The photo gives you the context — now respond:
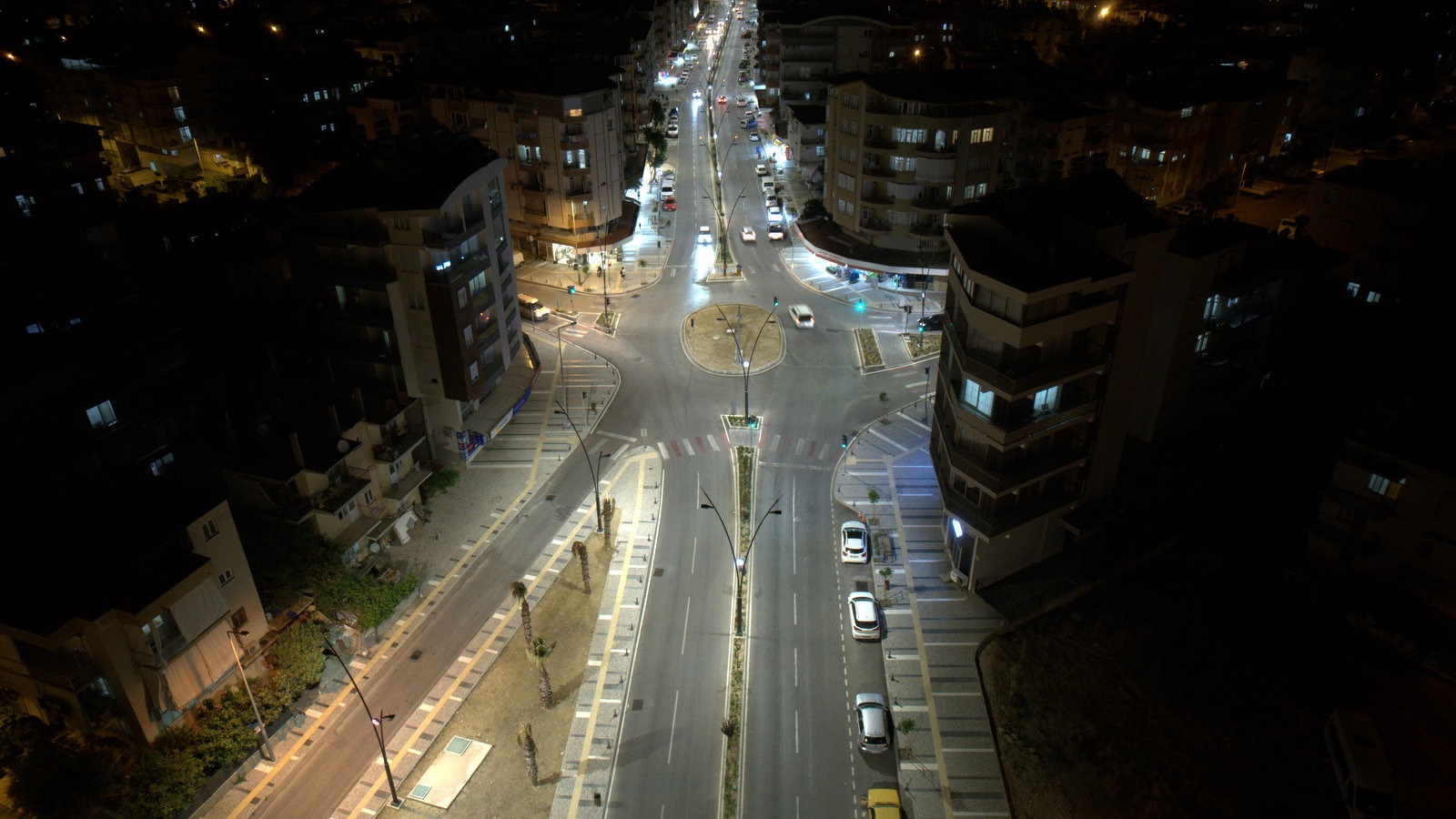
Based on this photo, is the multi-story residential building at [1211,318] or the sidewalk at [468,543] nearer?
the sidewalk at [468,543]

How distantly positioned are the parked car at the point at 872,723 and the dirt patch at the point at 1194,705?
550 cm

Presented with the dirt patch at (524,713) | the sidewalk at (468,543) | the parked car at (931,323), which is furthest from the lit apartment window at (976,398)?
the parked car at (931,323)

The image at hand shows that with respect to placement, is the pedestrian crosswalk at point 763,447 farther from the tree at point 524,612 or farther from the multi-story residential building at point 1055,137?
the multi-story residential building at point 1055,137

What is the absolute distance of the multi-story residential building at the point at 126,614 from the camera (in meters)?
36.4

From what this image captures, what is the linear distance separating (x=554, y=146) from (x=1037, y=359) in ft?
188

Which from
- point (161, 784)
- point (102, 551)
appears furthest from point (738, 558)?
point (102, 551)

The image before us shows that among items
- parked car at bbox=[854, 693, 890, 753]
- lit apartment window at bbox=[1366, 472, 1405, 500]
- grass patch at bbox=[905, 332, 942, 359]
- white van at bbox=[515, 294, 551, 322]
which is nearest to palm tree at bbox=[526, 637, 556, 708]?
parked car at bbox=[854, 693, 890, 753]

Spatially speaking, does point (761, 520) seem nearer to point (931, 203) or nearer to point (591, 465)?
point (591, 465)

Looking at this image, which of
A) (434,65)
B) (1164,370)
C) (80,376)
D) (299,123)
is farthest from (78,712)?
(299,123)

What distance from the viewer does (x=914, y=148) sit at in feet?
277

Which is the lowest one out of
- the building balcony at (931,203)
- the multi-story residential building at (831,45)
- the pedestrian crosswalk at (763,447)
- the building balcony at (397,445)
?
the pedestrian crosswalk at (763,447)

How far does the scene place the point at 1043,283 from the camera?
1698 inches

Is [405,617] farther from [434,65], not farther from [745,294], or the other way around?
[434,65]

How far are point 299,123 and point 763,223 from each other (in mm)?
58249
